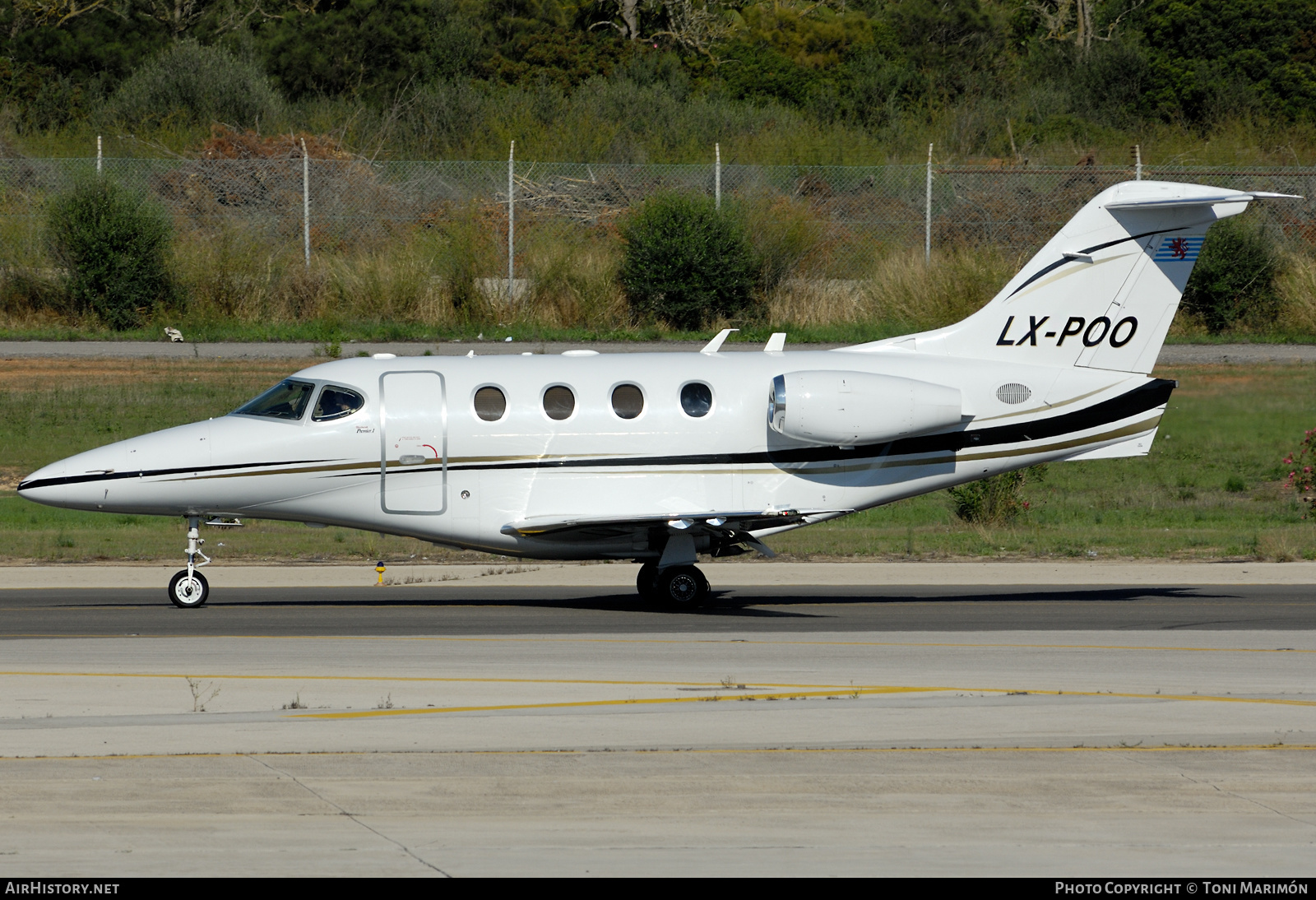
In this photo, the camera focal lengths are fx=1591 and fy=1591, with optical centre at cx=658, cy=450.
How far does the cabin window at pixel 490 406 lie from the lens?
57.8ft

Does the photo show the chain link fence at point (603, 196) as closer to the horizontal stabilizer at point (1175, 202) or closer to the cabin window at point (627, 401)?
the horizontal stabilizer at point (1175, 202)

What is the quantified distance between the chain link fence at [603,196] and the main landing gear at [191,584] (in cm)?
2182

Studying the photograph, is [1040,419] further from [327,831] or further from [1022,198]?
[1022,198]

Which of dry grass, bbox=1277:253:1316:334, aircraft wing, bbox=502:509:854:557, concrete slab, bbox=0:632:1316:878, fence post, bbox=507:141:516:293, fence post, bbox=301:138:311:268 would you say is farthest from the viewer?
fence post, bbox=301:138:311:268

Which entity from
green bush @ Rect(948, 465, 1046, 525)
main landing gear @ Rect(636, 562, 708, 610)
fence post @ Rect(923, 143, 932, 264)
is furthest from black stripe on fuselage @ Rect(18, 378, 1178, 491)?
fence post @ Rect(923, 143, 932, 264)

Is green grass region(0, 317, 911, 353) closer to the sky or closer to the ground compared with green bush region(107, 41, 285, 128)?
closer to the ground

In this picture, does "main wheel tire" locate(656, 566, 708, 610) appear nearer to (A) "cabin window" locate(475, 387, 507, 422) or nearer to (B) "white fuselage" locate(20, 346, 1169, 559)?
(B) "white fuselage" locate(20, 346, 1169, 559)

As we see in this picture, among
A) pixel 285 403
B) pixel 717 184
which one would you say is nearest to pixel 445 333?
pixel 717 184

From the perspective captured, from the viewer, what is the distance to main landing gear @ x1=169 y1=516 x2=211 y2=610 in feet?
57.6

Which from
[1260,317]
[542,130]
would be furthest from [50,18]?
[1260,317]

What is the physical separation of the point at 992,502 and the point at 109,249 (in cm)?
2155

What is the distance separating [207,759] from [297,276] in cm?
2891

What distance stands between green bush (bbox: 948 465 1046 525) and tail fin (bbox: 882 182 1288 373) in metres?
6.95

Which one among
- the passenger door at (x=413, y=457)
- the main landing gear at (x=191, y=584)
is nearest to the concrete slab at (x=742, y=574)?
the main landing gear at (x=191, y=584)
